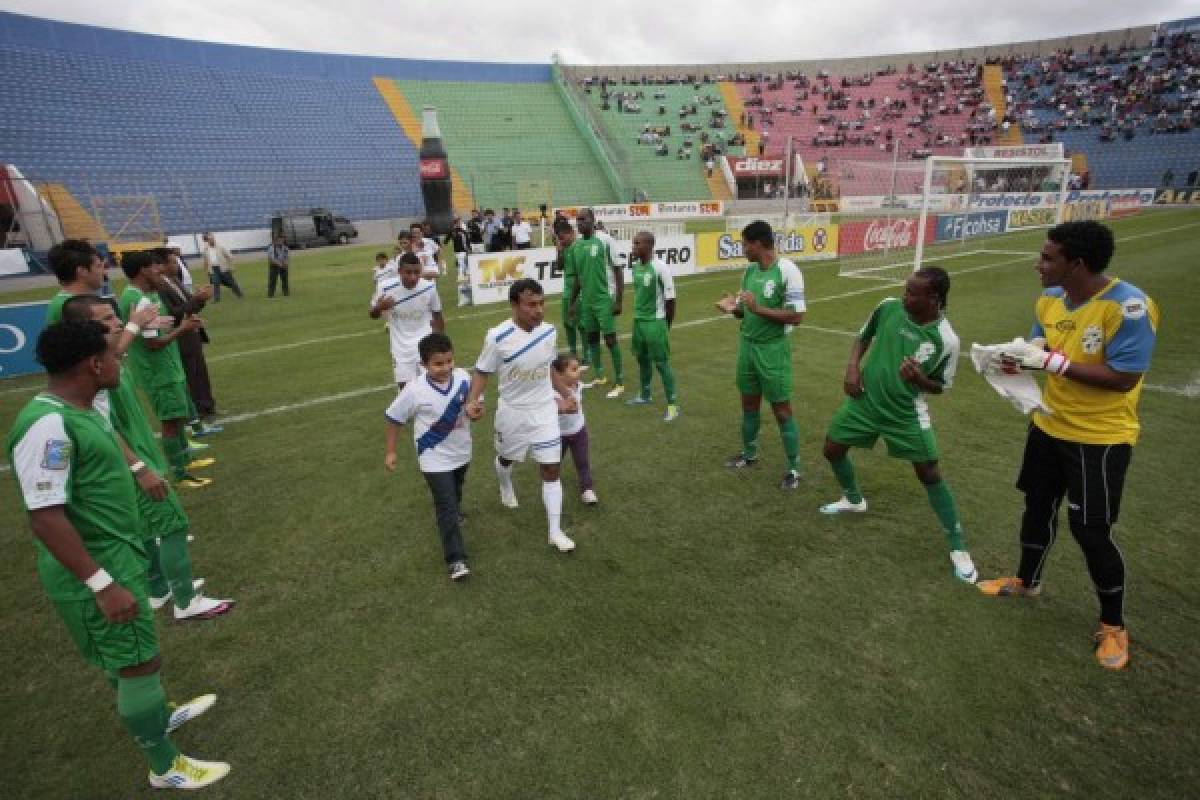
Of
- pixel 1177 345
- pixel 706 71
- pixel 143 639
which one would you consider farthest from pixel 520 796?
pixel 706 71

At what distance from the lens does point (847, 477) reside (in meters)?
5.12

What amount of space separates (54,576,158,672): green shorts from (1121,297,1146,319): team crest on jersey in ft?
15.6

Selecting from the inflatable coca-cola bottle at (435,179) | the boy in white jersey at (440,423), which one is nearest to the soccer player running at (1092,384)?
the boy in white jersey at (440,423)

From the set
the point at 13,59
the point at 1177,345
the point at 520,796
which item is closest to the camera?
the point at 520,796

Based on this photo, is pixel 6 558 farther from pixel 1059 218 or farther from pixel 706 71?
pixel 706 71

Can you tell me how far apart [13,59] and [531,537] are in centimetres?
4586

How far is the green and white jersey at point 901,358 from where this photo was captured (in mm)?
4164

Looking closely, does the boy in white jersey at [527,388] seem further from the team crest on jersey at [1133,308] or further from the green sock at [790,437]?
the team crest on jersey at [1133,308]

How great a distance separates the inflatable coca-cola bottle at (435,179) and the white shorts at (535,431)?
106ft

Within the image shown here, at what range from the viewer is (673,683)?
357 centimetres

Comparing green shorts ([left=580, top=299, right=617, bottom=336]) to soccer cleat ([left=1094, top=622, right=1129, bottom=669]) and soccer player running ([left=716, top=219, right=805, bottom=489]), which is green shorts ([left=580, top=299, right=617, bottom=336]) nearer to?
soccer player running ([left=716, top=219, right=805, bottom=489])

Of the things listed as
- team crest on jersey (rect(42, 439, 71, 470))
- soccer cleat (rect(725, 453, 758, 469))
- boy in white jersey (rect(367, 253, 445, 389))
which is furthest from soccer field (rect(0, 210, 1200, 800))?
team crest on jersey (rect(42, 439, 71, 470))

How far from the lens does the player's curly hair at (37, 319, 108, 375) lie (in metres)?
2.50

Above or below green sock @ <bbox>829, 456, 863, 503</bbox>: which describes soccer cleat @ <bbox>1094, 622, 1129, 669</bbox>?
below
